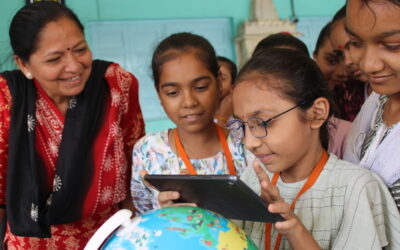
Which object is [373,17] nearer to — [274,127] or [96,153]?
[274,127]

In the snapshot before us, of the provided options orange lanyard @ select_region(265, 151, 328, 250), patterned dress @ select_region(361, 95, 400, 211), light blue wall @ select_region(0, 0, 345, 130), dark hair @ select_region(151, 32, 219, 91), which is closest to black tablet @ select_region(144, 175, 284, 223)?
orange lanyard @ select_region(265, 151, 328, 250)

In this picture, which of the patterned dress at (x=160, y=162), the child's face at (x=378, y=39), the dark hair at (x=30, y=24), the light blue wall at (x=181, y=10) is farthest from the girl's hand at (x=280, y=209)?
the light blue wall at (x=181, y=10)

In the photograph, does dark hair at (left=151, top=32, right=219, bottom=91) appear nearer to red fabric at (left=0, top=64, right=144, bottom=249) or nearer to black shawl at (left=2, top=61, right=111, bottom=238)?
red fabric at (left=0, top=64, right=144, bottom=249)

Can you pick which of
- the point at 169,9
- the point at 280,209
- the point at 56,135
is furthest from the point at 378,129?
the point at 169,9

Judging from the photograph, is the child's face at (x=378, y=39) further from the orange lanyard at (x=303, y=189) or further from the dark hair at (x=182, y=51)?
the dark hair at (x=182, y=51)

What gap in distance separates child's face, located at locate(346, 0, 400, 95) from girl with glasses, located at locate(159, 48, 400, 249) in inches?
6.3

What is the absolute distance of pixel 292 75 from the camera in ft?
3.73

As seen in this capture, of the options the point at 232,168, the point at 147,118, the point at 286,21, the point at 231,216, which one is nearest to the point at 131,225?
the point at 231,216

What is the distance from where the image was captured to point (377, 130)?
122 centimetres

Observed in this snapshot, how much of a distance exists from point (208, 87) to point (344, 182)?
66cm

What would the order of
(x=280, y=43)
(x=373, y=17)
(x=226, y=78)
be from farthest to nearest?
(x=226, y=78), (x=280, y=43), (x=373, y=17)

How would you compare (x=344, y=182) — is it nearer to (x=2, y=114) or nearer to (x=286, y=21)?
(x=2, y=114)

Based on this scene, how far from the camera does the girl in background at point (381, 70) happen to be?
0.97m

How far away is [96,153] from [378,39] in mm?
1157
